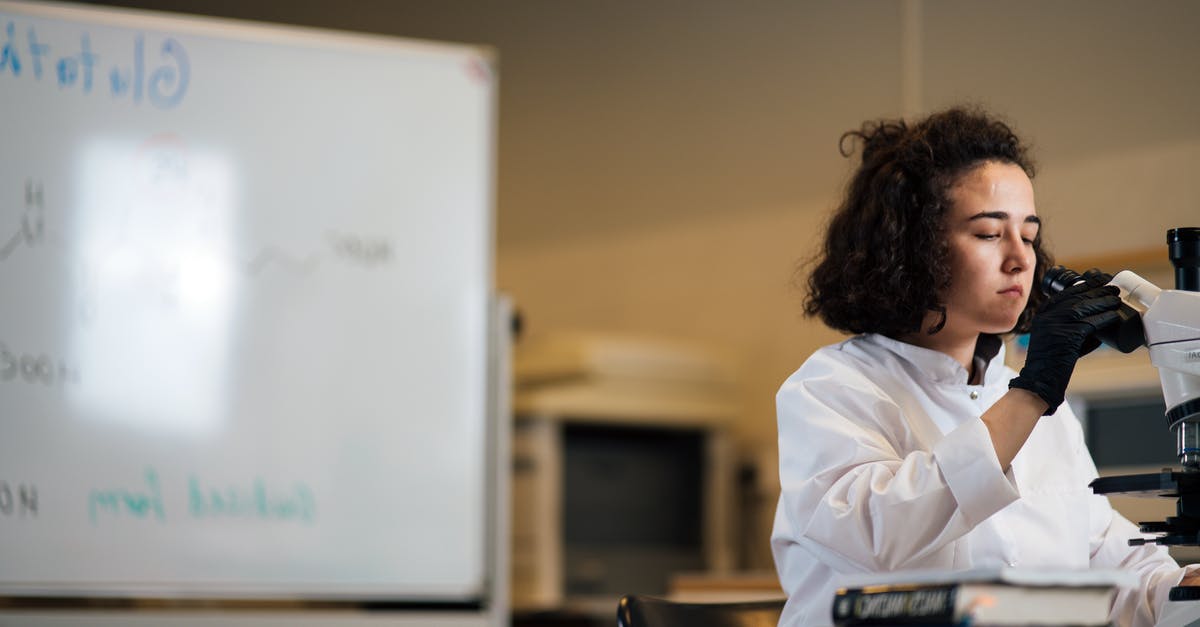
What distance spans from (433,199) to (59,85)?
0.67 meters

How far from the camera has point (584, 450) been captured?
10.2 feet

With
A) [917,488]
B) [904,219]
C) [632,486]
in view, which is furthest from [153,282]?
[917,488]

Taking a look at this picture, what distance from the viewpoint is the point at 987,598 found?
2.54ft

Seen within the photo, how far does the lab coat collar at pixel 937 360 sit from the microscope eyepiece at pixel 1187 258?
0.79 ft

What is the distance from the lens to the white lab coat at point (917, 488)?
103 centimetres

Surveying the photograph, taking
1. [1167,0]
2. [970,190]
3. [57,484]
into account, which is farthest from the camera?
[57,484]

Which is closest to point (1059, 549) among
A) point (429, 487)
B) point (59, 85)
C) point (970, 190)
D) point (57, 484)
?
point (970, 190)

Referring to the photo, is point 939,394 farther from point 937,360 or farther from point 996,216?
point 996,216

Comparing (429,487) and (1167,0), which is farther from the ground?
(1167,0)

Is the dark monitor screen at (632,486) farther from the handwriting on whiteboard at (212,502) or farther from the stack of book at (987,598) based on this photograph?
the stack of book at (987,598)

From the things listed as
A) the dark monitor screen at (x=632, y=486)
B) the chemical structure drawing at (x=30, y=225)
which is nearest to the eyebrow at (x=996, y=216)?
the chemical structure drawing at (x=30, y=225)

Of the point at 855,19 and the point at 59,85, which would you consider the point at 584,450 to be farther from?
the point at 59,85

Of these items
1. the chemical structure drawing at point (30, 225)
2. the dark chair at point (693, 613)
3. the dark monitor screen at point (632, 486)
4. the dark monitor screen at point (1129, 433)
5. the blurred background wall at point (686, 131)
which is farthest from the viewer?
the dark monitor screen at point (632, 486)

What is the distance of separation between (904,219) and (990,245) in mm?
87
